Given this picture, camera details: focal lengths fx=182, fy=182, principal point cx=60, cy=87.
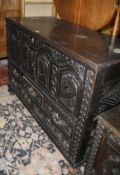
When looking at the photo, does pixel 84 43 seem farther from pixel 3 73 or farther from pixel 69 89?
pixel 3 73

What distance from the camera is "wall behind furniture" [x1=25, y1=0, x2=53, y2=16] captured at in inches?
107

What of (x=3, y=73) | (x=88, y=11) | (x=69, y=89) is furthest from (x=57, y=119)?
(x=3, y=73)

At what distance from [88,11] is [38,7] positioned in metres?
1.54

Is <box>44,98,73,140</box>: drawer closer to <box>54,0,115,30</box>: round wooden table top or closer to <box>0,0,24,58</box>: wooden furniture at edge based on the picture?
<box>54,0,115,30</box>: round wooden table top

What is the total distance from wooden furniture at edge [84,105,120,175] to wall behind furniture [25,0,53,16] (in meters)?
2.31

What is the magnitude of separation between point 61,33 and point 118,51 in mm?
495

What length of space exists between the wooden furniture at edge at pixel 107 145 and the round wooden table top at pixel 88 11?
738mm

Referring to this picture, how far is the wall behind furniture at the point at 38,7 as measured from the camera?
273cm

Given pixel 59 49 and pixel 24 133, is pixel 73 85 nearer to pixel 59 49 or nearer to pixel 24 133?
pixel 59 49

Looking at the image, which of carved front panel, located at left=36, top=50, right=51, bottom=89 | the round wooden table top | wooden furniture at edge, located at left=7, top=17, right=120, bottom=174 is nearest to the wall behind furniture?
the round wooden table top

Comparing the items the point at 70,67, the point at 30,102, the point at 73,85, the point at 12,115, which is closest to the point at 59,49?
the point at 70,67

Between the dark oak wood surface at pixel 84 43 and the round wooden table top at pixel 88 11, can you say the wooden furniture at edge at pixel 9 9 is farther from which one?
the dark oak wood surface at pixel 84 43

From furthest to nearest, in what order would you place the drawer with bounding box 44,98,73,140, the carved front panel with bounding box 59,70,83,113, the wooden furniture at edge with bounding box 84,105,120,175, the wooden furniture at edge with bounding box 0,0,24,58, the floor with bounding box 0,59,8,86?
the wooden furniture at edge with bounding box 0,0,24,58 < the floor with bounding box 0,59,8,86 < the drawer with bounding box 44,98,73,140 < the carved front panel with bounding box 59,70,83,113 < the wooden furniture at edge with bounding box 84,105,120,175

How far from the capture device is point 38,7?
2807 millimetres
